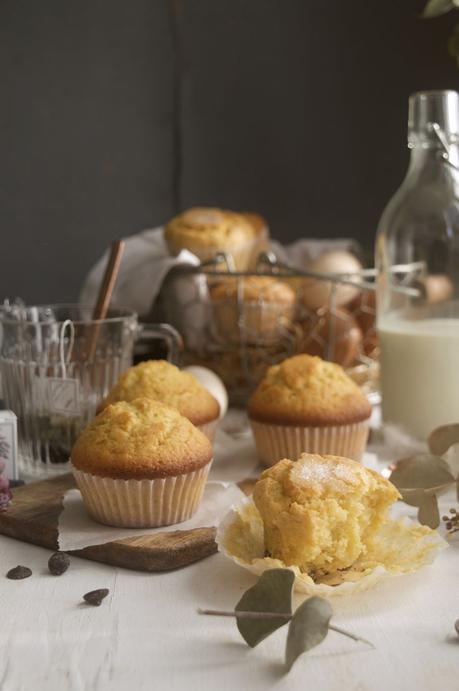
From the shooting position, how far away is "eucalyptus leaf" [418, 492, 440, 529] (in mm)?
1326

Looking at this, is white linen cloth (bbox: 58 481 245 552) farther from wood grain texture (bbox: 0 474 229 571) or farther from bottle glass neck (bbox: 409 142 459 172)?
bottle glass neck (bbox: 409 142 459 172)

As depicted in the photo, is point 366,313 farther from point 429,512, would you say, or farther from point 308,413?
point 429,512

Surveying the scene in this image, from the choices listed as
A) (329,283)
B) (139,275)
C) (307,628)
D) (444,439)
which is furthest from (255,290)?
(307,628)

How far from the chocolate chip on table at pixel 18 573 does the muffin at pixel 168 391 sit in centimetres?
40

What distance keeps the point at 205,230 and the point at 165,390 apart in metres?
0.64

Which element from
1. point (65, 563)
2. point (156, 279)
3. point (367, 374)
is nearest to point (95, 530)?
point (65, 563)

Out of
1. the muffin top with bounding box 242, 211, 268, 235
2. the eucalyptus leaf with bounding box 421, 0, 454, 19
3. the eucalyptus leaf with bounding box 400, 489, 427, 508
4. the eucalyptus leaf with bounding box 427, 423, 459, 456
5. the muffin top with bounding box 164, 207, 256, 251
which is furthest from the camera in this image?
the muffin top with bounding box 242, 211, 268, 235

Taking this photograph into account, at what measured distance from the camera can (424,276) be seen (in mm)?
1885

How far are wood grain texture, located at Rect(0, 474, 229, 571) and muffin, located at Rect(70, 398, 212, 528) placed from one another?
2.0 inches

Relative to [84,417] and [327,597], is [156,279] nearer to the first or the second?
→ [84,417]

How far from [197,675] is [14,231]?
148 cm

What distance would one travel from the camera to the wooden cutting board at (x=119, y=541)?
1.24 m

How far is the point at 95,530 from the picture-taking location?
133 cm

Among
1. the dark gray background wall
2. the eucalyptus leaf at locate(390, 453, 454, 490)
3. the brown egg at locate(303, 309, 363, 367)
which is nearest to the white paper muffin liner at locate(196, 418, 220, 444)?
the eucalyptus leaf at locate(390, 453, 454, 490)
